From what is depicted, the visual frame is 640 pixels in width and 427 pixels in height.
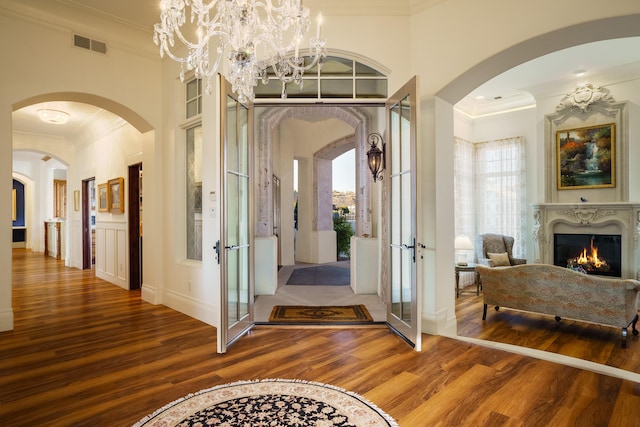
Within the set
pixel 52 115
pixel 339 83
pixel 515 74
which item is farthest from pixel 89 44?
pixel 515 74

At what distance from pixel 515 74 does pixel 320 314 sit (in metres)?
5.13

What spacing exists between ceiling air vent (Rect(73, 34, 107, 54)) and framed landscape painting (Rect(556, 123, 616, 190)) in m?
7.51

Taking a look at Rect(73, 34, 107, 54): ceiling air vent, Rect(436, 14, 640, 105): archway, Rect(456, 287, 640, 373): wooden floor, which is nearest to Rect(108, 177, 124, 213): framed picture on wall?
Rect(73, 34, 107, 54): ceiling air vent

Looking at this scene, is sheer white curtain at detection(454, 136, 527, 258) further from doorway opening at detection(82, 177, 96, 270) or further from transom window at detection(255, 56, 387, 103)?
doorway opening at detection(82, 177, 96, 270)

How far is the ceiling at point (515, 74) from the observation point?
4086mm

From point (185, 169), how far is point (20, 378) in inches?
111

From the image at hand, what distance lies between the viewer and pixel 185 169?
15.6 ft

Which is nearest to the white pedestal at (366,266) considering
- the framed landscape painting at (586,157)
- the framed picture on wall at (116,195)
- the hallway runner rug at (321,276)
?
the hallway runner rug at (321,276)

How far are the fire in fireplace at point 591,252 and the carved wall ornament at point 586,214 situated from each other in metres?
0.28

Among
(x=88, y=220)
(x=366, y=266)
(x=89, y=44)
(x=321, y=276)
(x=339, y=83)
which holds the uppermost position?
(x=89, y=44)

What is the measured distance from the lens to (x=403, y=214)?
11.8ft

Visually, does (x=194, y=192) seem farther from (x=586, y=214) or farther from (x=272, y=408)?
(x=586, y=214)

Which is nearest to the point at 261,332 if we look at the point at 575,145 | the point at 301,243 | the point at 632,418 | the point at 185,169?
the point at 185,169

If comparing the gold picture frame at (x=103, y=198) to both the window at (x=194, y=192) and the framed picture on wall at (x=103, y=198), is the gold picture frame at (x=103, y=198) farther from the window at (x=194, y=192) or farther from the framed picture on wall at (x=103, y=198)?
the window at (x=194, y=192)
